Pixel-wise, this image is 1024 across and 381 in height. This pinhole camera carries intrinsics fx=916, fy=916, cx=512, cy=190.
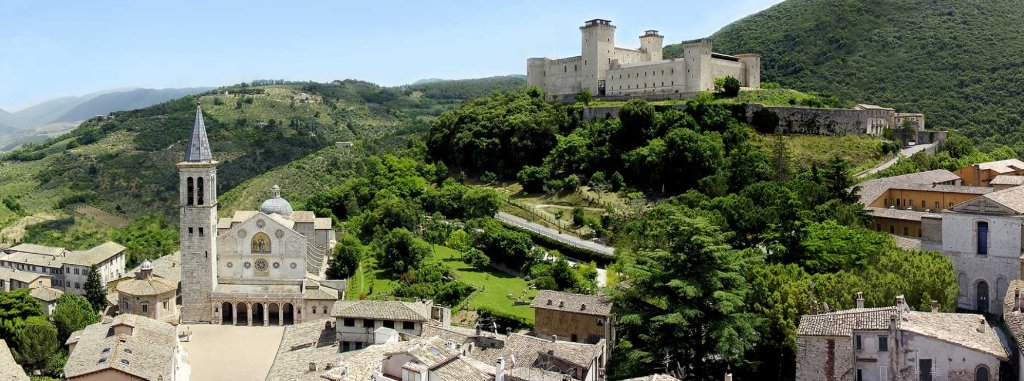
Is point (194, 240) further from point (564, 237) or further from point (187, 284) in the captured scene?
point (564, 237)

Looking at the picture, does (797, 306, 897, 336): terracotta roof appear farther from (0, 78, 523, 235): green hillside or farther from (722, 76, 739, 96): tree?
(0, 78, 523, 235): green hillside

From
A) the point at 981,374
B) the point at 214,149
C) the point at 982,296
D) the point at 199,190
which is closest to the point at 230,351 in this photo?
the point at 199,190

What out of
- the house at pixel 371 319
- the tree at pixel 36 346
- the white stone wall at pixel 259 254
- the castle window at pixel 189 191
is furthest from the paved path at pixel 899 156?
the tree at pixel 36 346

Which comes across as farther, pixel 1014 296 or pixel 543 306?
pixel 543 306

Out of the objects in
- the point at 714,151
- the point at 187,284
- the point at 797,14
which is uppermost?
the point at 797,14

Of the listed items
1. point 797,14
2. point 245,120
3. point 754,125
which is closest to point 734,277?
point 754,125

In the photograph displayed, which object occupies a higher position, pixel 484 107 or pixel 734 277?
pixel 484 107

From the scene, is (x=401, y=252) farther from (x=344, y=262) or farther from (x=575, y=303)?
(x=575, y=303)
